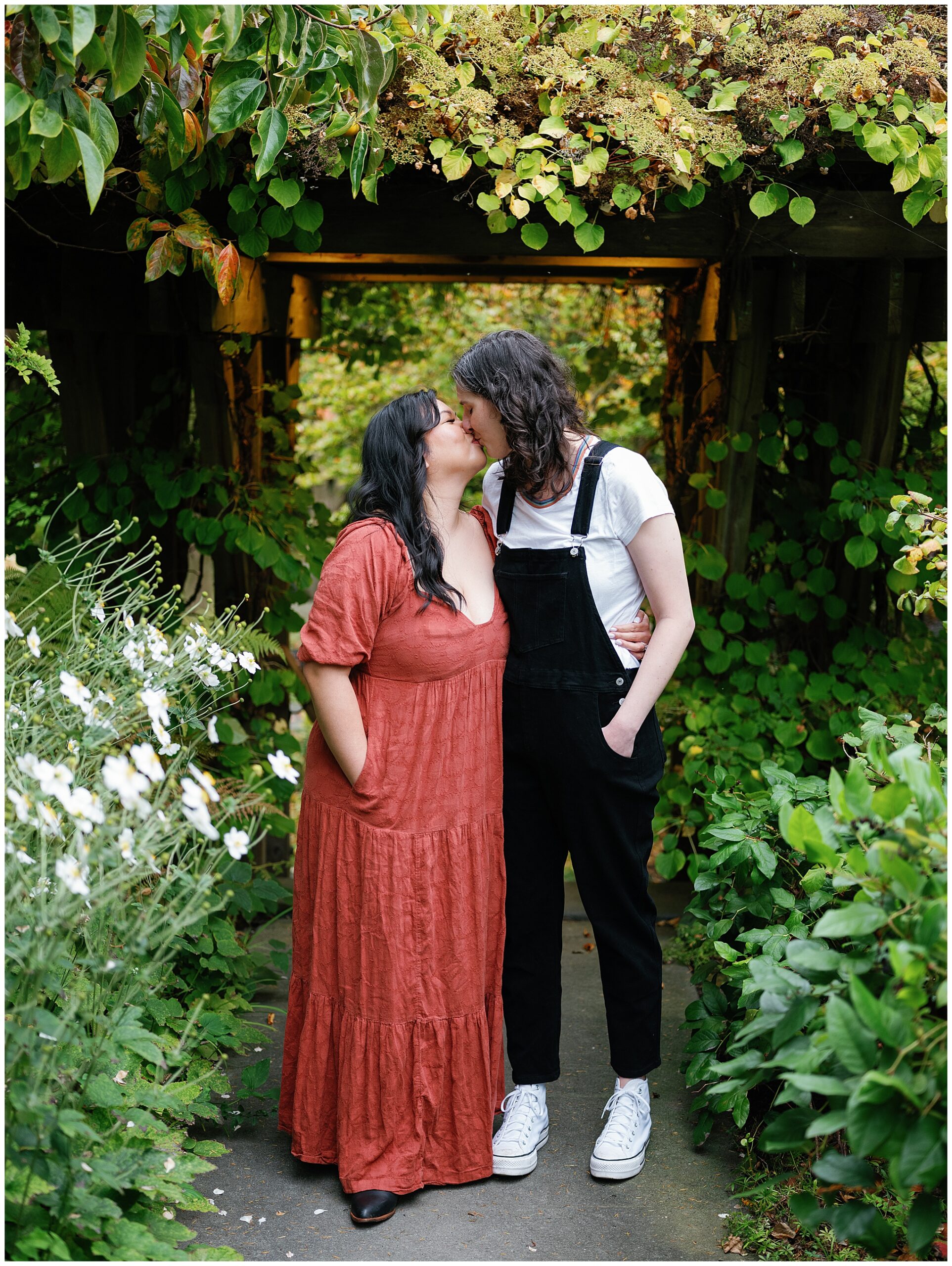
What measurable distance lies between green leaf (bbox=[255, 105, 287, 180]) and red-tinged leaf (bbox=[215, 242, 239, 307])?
586mm

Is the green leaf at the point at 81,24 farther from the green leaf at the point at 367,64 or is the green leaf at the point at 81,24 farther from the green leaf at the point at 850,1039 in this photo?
the green leaf at the point at 850,1039

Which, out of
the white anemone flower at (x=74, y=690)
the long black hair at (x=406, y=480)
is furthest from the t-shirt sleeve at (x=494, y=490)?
the white anemone flower at (x=74, y=690)

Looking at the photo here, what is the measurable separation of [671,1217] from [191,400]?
10.9 feet

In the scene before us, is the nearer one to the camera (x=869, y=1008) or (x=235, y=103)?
(x=869, y=1008)

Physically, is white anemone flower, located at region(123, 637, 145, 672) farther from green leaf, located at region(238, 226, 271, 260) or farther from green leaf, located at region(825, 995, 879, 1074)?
green leaf, located at region(825, 995, 879, 1074)

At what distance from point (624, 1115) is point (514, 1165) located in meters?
0.27

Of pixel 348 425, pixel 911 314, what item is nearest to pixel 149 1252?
pixel 911 314

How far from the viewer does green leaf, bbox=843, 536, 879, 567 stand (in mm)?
3396

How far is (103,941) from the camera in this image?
191 cm

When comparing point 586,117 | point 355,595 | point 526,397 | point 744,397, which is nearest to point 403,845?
point 355,595

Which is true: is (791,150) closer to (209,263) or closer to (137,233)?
(209,263)

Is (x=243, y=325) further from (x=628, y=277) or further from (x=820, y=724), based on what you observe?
(x=820, y=724)

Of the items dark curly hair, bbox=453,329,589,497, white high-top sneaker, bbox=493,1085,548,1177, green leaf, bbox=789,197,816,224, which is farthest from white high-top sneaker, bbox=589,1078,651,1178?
green leaf, bbox=789,197,816,224

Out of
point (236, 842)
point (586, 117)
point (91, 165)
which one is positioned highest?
point (586, 117)
